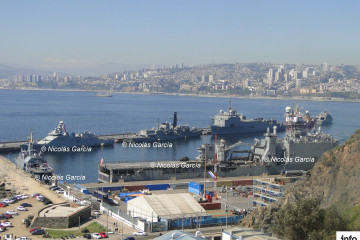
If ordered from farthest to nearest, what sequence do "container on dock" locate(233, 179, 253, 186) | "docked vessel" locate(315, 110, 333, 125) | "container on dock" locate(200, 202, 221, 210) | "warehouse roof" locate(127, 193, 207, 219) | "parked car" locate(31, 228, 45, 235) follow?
"docked vessel" locate(315, 110, 333, 125) < "container on dock" locate(233, 179, 253, 186) < "container on dock" locate(200, 202, 221, 210) < "warehouse roof" locate(127, 193, 207, 219) < "parked car" locate(31, 228, 45, 235)

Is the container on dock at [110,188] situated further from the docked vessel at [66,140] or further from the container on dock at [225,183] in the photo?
the docked vessel at [66,140]

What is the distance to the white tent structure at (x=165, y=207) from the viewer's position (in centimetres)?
1992

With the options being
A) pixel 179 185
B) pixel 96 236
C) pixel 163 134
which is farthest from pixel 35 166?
pixel 163 134

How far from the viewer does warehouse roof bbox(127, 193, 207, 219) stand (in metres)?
20.1

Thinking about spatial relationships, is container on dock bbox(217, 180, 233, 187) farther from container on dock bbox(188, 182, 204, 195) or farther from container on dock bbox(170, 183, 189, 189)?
container on dock bbox(188, 182, 204, 195)

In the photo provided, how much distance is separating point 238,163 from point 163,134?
25606 mm

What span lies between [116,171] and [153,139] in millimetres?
27424

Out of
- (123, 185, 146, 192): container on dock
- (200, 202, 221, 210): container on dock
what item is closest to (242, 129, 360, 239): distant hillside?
(200, 202, 221, 210): container on dock

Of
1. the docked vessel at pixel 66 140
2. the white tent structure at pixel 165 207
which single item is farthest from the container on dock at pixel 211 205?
the docked vessel at pixel 66 140

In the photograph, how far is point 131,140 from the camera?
5438cm

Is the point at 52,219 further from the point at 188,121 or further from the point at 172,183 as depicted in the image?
the point at 188,121

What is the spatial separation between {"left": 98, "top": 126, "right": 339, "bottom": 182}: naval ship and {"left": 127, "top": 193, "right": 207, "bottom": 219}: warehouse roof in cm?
791

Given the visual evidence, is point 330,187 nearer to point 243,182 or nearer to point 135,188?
point 243,182

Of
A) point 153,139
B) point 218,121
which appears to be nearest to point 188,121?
point 218,121
